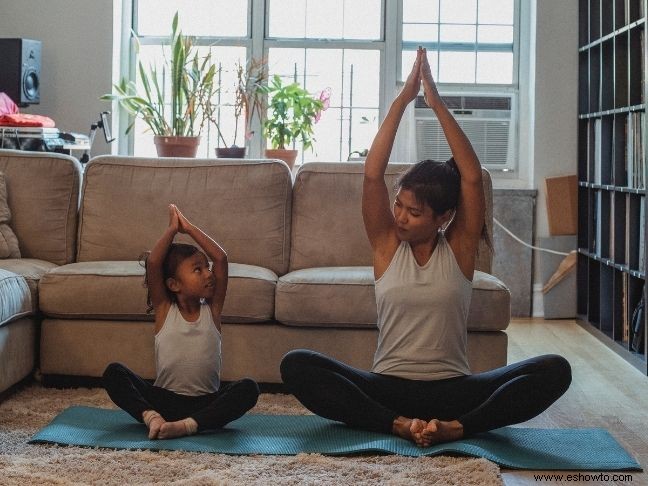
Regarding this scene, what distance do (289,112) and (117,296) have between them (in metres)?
2.52

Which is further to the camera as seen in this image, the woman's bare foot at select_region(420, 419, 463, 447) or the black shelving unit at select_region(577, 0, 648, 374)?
the black shelving unit at select_region(577, 0, 648, 374)

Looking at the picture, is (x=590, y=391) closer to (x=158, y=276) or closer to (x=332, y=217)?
(x=332, y=217)

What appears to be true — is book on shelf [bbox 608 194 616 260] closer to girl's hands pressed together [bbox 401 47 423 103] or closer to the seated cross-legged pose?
the seated cross-legged pose

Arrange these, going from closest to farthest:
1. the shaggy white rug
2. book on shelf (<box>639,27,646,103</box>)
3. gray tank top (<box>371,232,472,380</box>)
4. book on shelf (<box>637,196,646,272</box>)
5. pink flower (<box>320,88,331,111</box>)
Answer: the shaggy white rug, gray tank top (<box>371,232,472,380</box>), book on shelf (<box>637,196,646,272</box>), book on shelf (<box>639,27,646,103</box>), pink flower (<box>320,88,331,111</box>)

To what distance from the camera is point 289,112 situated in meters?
5.67

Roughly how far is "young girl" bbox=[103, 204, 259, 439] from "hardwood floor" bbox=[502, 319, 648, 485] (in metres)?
0.84

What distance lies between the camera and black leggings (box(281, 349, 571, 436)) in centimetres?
267

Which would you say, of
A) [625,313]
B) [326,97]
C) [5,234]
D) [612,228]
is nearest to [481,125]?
[326,97]

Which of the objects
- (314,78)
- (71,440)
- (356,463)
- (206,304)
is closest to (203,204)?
(206,304)

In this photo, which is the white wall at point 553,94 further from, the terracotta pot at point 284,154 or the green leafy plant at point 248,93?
the green leafy plant at point 248,93

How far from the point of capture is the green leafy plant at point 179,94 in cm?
551

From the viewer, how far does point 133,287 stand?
3373mm

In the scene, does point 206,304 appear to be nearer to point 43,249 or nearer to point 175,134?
point 43,249

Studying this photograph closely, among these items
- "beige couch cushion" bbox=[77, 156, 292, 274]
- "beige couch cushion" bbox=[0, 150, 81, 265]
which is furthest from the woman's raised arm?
"beige couch cushion" bbox=[0, 150, 81, 265]
